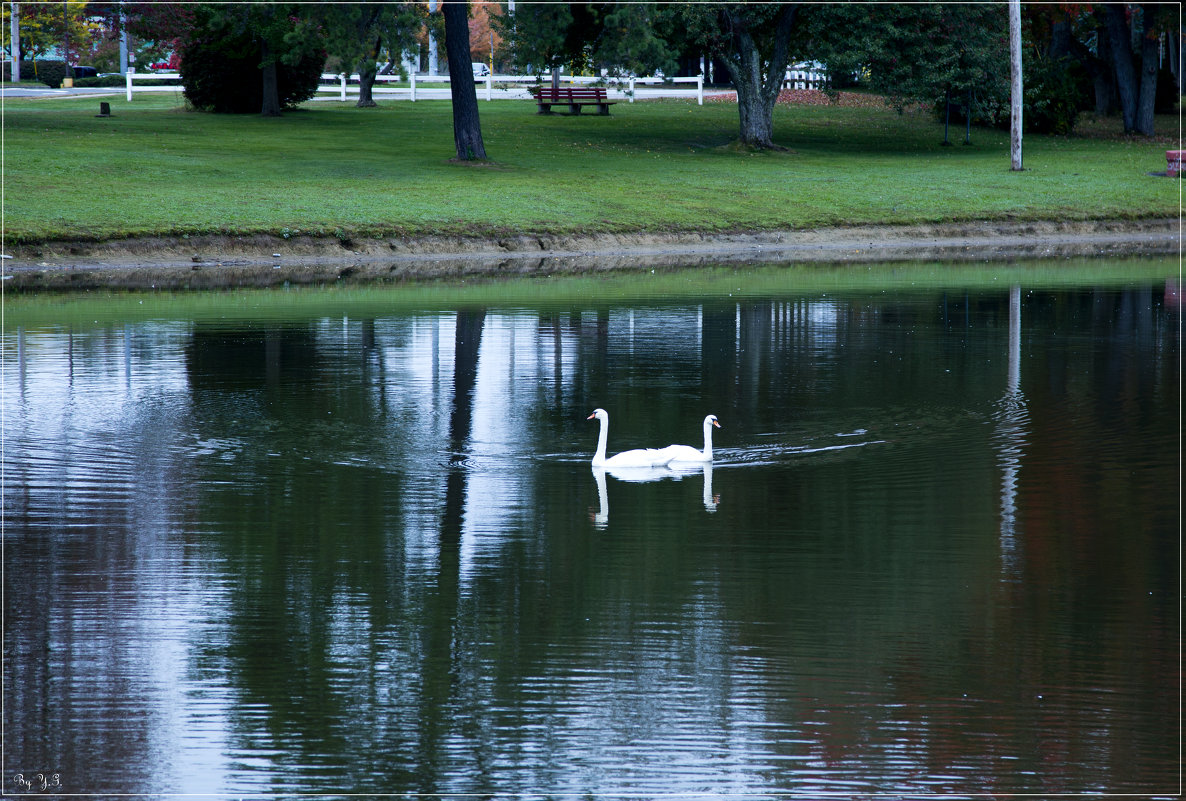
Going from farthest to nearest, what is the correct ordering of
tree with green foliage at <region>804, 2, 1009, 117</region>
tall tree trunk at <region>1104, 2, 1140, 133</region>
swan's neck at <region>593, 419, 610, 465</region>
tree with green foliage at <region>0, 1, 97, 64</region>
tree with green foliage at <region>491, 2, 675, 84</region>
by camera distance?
tree with green foliage at <region>0, 1, 97, 64</region>, tall tree trunk at <region>1104, 2, 1140, 133</region>, tree with green foliage at <region>804, 2, 1009, 117</region>, tree with green foliage at <region>491, 2, 675, 84</region>, swan's neck at <region>593, 419, 610, 465</region>

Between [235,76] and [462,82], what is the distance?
49.8 ft

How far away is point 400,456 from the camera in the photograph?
12820 mm

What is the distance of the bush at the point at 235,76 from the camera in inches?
1900

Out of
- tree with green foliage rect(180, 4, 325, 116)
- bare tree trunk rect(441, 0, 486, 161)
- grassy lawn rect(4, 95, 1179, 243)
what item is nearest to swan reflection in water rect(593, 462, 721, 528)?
grassy lawn rect(4, 95, 1179, 243)

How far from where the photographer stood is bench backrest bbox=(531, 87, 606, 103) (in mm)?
54531

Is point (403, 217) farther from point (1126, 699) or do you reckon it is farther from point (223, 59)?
point (1126, 699)

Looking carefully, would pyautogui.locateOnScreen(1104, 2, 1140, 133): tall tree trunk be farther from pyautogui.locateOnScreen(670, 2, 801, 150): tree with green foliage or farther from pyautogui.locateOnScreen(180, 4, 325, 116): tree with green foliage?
pyautogui.locateOnScreen(180, 4, 325, 116): tree with green foliage

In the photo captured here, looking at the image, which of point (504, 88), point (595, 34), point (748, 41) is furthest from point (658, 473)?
point (504, 88)

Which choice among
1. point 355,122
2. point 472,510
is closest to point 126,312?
point 472,510

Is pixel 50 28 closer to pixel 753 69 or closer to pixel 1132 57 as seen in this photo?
pixel 753 69

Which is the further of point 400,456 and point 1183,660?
point 400,456

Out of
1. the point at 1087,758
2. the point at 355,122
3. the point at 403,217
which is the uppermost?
the point at 355,122

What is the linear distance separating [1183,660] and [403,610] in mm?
4569

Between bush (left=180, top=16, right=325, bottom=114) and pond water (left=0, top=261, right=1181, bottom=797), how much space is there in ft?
106
